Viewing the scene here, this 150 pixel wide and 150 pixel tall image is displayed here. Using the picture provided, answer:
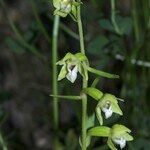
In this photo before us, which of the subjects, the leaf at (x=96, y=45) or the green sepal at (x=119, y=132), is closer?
the green sepal at (x=119, y=132)

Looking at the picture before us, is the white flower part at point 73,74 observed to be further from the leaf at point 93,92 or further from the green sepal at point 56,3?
the green sepal at point 56,3

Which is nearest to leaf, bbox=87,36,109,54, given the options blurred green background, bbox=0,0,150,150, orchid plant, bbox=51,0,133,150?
blurred green background, bbox=0,0,150,150

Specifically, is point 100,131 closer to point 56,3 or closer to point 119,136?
point 119,136

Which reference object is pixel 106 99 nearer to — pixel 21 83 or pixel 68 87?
pixel 68 87

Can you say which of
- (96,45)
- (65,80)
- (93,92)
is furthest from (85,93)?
(96,45)

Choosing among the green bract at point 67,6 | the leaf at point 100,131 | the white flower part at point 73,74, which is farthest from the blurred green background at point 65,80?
the green bract at point 67,6

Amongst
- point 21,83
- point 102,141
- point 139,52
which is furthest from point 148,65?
point 21,83

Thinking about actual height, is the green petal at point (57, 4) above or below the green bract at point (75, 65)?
above

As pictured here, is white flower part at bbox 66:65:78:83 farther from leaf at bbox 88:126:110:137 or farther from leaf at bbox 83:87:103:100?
leaf at bbox 88:126:110:137
